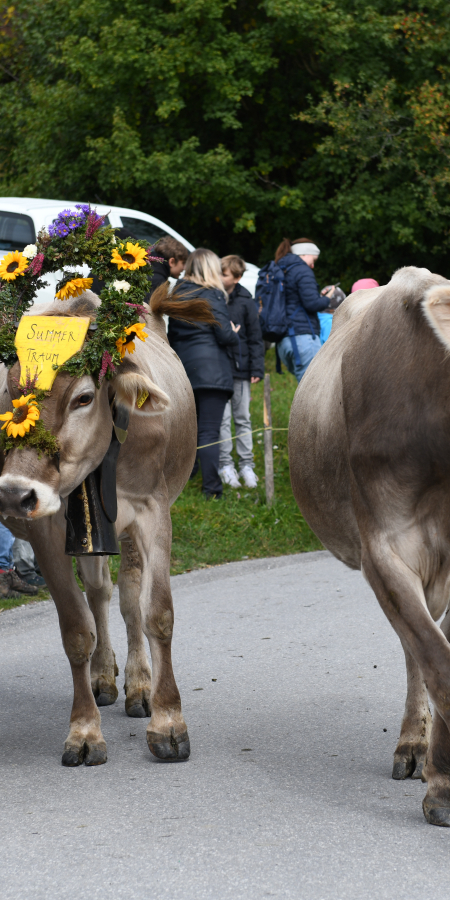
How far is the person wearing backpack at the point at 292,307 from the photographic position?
38.2 feet

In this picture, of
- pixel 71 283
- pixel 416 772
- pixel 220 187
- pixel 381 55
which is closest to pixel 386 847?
pixel 416 772

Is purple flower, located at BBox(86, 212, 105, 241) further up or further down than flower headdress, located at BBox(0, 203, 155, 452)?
further up

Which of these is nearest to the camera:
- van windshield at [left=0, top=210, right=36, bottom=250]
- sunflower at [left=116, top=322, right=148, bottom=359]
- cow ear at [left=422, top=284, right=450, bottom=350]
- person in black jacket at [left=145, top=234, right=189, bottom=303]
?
cow ear at [left=422, top=284, right=450, bottom=350]

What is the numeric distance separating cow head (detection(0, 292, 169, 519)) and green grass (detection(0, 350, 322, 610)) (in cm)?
442

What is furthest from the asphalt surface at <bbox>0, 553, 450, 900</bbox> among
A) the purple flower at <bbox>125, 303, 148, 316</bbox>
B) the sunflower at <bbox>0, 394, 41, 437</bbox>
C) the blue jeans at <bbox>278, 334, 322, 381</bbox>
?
the blue jeans at <bbox>278, 334, 322, 381</bbox>

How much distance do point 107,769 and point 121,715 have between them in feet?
3.06

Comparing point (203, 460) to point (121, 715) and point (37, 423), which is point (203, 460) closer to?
point (121, 715)

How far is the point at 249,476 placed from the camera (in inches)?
458

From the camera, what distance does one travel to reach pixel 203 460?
1103 cm

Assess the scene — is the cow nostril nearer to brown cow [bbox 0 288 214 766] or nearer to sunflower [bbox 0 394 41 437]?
brown cow [bbox 0 288 214 766]

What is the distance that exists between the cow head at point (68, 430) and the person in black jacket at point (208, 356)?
5.57 m

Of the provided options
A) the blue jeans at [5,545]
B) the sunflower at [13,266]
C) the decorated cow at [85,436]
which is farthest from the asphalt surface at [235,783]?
the sunflower at [13,266]

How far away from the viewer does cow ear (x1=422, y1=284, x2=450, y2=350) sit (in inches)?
143

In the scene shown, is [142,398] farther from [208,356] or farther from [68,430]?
[208,356]
